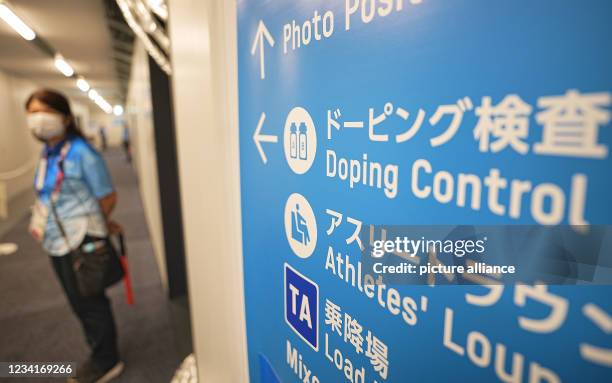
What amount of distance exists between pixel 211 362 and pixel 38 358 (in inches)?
55.8

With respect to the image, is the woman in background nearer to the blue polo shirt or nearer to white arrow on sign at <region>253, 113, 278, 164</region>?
the blue polo shirt

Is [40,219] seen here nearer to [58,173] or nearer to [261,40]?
[58,173]

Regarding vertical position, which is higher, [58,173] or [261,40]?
[261,40]

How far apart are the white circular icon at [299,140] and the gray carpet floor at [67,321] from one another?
5.91 feet

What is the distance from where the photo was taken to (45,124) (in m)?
1.67

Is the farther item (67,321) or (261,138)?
(67,321)

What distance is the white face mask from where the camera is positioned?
1.66m

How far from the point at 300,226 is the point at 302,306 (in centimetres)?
17

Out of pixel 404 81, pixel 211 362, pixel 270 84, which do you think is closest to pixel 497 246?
pixel 404 81

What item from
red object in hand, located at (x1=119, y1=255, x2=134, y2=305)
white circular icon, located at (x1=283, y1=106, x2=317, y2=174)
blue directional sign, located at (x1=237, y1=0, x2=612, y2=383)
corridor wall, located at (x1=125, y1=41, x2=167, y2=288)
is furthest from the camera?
corridor wall, located at (x1=125, y1=41, x2=167, y2=288)

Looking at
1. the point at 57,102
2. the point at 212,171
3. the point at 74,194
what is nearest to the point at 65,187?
the point at 74,194

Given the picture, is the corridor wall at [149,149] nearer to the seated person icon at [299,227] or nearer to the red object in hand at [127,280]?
the red object in hand at [127,280]

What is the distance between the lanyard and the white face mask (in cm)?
9

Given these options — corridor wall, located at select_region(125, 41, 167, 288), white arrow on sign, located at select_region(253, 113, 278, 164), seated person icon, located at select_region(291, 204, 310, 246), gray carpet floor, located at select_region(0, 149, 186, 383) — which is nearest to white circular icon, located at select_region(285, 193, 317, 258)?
seated person icon, located at select_region(291, 204, 310, 246)
